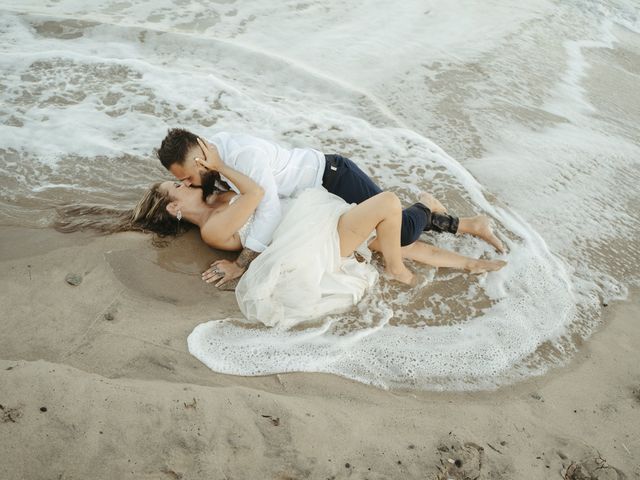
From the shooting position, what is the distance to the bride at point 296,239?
3600mm

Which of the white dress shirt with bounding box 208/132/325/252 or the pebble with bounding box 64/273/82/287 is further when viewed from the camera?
the white dress shirt with bounding box 208/132/325/252

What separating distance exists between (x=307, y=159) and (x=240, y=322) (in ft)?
4.62

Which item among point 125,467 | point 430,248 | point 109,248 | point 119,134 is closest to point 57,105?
point 119,134

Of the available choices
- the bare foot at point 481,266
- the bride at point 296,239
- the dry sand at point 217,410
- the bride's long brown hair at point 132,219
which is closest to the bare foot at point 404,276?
the bride at point 296,239

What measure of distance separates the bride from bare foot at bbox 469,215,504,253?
0.72ft

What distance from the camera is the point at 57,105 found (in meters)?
5.63

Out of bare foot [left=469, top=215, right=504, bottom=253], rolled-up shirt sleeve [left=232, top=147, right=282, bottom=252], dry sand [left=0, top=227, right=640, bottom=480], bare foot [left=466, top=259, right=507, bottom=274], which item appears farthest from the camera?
bare foot [left=469, top=215, right=504, bottom=253]

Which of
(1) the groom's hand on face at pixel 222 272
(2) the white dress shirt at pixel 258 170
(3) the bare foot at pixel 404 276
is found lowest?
(1) the groom's hand on face at pixel 222 272

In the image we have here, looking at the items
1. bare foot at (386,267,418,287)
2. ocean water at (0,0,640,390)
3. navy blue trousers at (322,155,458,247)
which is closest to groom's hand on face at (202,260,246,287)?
ocean water at (0,0,640,390)

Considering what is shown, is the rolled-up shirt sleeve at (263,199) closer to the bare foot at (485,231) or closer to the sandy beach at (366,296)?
the sandy beach at (366,296)

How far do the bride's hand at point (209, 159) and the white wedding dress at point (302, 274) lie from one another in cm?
58

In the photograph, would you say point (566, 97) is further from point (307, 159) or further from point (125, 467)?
point (125, 467)

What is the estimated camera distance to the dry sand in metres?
2.49

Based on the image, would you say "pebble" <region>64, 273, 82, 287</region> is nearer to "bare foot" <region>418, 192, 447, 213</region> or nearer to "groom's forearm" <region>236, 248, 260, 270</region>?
"groom's forearm" <region>236, 248, 260, 270</region>
